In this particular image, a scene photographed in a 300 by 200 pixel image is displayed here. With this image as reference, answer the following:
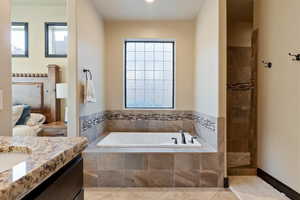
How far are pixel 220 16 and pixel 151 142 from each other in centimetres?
214

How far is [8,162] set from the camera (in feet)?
3.45

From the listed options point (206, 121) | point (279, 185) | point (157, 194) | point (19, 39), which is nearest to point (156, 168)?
point (157, 194)

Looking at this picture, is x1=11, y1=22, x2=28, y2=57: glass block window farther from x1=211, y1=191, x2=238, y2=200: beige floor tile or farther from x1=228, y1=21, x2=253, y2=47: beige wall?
x1=211, y1=191, x2=238, y2=200: beige floor tile

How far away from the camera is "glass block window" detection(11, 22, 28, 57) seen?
4137mm

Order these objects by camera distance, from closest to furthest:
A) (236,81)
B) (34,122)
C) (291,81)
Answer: (291,81)
(34,122)
(236,81)

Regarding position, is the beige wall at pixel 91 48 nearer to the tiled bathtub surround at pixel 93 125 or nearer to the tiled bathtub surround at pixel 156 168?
the tiled bathtub surround at pixel 93 125

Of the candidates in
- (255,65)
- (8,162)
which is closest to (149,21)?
(255,65)

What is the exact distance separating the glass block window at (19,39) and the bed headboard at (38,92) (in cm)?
38

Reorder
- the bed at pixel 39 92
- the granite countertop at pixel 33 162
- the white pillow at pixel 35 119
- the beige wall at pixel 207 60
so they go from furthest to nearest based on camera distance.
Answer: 1. the bed at pixel 39 92
2. the white pillow at pixel 35 119
3. the beige wall at pixel 207 60
4. the granite countertop at pixel 33 162

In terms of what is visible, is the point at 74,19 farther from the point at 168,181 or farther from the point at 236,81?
the point at 236,81

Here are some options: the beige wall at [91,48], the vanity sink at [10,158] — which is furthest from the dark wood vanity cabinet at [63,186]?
the beige wall at [91,48]

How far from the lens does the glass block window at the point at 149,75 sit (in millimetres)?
4457

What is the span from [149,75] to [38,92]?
1868 mm

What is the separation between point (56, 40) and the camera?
418cm
